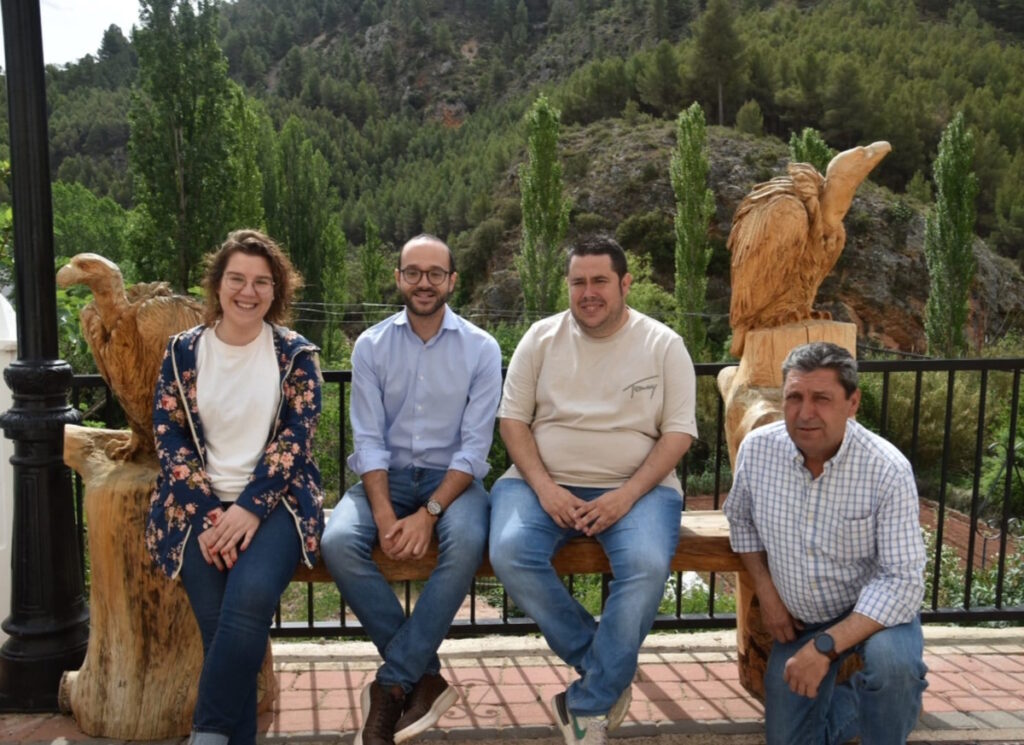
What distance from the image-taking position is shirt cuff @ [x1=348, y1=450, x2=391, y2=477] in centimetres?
257

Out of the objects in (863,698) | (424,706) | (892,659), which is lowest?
(424,706)

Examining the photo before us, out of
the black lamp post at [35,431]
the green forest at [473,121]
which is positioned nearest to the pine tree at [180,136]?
the green forest at [473,121]

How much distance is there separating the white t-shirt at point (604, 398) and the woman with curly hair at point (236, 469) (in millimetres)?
683

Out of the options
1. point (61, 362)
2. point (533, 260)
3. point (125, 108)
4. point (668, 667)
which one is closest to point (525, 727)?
point (668, 667)

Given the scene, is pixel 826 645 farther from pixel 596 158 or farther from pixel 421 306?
pixel 596 158

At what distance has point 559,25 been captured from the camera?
75.4 metres

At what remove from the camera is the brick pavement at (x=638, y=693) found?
2.71 m

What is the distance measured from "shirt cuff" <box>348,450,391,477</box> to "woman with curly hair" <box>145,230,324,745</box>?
133 mm

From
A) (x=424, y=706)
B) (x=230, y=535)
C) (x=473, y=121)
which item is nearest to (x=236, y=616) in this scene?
(x=230, y=535)

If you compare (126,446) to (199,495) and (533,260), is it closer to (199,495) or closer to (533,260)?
(199,495)

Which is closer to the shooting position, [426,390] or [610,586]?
[610,586]

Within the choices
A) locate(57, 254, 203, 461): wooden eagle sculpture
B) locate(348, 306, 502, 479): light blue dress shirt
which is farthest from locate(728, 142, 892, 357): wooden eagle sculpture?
locate(57, 254, 203, 461): wooden eagle sculpture

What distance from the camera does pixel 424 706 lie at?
2326 mm

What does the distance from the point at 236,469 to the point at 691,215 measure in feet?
76.0
